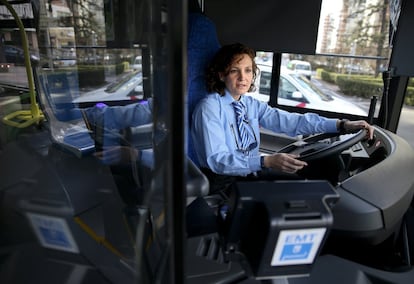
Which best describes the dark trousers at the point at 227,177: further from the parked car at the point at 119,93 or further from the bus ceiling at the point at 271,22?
the bus ceiling at the point at 271,22

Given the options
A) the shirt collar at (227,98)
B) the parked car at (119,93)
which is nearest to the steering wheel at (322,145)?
the shirt collar at (227,98)

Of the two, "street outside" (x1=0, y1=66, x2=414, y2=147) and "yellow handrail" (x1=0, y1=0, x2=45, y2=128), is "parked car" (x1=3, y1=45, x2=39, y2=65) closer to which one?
"yellow handrail" (x1=0, y1=0, x2=45, y2=128)

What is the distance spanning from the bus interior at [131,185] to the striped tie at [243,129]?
37cm

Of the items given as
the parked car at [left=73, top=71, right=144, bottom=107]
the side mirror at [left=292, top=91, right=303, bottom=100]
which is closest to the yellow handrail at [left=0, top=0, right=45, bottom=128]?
the parked car at [left=73, top=71, right=144, bottom=107]

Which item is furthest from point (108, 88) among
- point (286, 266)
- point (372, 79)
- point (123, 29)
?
point (372, 79)

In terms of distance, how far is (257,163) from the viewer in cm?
143

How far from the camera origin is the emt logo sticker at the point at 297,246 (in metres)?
0.67

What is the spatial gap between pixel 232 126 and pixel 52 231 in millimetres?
1112

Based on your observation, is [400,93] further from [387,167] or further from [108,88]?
[108,88]

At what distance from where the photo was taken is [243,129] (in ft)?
5.63

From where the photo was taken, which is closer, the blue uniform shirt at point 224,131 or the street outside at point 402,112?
the blue uniform shirt at point 224,131

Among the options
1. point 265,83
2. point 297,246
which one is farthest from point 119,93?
point 265,83

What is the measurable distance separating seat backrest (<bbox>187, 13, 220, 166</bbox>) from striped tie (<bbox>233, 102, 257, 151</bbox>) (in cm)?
20

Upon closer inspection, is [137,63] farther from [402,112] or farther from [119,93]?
[402,112]
